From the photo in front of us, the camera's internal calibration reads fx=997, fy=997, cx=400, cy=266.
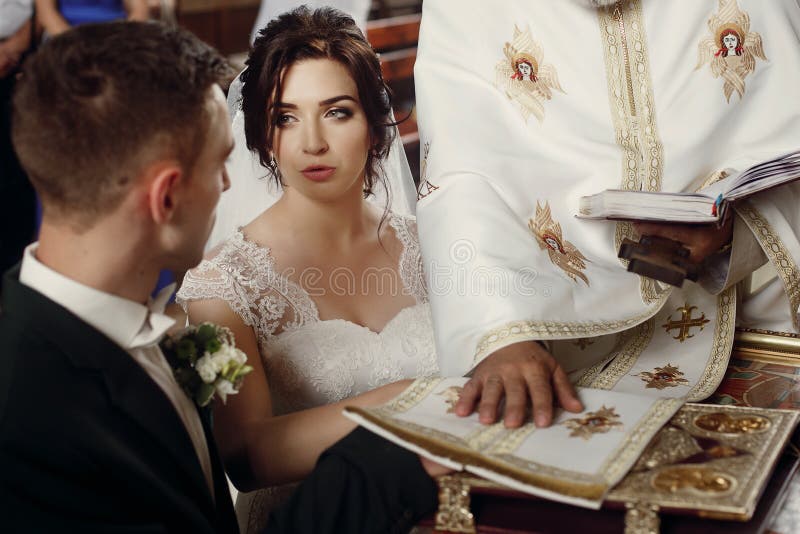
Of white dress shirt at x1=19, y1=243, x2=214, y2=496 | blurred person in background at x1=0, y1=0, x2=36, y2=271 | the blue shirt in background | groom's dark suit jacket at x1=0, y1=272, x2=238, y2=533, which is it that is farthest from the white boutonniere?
the blue shirt in background

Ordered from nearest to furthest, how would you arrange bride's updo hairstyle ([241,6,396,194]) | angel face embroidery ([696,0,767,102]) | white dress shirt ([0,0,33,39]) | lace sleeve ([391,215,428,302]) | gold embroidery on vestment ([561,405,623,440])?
gold embroidery on vestment ([561,405,623,440]) → bride's updo hairstyle ([241,6,396,194]) → angel face embroidery ([696,0,767,102]) → lace sleeve ([391,215,428,302]) → white dress shirt ([0,0,33,39])

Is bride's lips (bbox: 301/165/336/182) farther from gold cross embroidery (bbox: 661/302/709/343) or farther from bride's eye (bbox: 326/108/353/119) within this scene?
gold cross embroidery (bbox: 661/302/709/343)

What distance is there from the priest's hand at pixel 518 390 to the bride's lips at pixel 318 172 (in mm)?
762

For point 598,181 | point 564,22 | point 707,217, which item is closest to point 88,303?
point 707,217

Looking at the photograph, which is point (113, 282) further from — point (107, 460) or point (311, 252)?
point (311, 252)

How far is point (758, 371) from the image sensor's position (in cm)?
235

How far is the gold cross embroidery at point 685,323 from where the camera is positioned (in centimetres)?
246

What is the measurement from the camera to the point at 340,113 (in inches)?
99.2

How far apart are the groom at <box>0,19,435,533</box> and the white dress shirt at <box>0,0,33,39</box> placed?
344 cm

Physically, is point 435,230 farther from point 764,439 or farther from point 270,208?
point 764,439

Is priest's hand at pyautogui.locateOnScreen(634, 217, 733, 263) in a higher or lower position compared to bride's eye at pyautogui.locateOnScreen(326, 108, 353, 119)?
lower

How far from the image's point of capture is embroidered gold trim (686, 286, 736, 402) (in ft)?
7.29

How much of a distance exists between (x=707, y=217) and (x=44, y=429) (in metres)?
1.37

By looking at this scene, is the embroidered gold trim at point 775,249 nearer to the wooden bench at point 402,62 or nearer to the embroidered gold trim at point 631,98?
the embroidered gold trim at point 631,98
